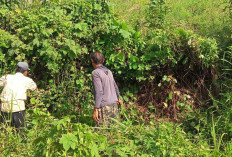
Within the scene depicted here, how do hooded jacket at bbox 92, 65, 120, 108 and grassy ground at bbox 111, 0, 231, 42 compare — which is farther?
grassy ground at bbox 111, 0, 231, 42

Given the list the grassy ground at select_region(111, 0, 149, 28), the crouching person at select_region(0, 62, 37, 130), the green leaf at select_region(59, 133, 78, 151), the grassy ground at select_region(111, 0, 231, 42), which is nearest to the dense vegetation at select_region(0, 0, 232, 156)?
the grassy ground at select_region(111, 0, 231, 42)

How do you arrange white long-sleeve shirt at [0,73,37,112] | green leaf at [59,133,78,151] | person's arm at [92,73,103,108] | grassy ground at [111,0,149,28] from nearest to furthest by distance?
1. green leaf at [59,133,78,151]
2. person's arm at [92,73,103,108]
3. white long-sleeve shirt at [0,73,37,112]
4. grassy ground at [111,0,149,28]

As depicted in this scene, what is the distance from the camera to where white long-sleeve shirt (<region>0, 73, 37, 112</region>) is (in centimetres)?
454

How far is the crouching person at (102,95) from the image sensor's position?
4.15m

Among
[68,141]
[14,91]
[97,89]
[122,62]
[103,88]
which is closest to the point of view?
[68,141]

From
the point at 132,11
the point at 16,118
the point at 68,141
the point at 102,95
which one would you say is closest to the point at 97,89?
the point at 102,95

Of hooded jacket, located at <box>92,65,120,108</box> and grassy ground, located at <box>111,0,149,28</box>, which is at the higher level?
grassy ground, located at <box>111,0,149,28</box>

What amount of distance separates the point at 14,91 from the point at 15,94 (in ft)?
0.17

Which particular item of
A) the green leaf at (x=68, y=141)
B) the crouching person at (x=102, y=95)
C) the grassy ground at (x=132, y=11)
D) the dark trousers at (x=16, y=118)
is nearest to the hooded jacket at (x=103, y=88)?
the crouching person at (x=102, y=95)

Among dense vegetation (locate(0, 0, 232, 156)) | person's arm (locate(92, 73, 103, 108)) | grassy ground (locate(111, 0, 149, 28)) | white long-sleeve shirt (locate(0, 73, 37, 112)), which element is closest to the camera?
person's arm (locate(92, 73, 103, 108))

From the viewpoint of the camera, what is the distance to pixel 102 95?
420 cm

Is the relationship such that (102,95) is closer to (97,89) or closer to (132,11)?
(97,89)

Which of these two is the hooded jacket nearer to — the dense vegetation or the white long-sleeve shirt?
the dense vegetation

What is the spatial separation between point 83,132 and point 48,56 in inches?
104
